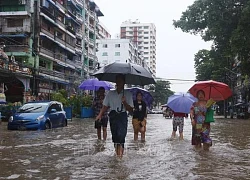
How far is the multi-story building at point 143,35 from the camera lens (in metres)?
143

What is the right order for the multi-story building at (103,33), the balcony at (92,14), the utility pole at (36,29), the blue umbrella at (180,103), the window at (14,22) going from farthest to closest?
the multi-story building at (103,33) < the balcony at (92,14) < the utility pole at (36,29) < the window at (14,22) < the blue umbrella at (180,103)

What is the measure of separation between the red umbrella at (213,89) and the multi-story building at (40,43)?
2227 centimetres

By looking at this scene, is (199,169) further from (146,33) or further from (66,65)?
(146,33)

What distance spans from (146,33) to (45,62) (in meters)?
108

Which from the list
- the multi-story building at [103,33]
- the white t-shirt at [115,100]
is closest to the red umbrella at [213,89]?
the white t-shirt at [115,100]

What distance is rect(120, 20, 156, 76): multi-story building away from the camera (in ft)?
469

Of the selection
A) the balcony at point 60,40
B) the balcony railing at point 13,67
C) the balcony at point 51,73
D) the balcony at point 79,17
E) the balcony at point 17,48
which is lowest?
the balcony railing at point 13,67

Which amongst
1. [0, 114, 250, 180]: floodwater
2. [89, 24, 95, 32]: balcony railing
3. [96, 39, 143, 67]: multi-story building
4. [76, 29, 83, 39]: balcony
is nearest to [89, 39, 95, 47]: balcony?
[89, 24, 95, 32]: balcony railing

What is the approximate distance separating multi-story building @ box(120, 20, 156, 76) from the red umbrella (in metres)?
134

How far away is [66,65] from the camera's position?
4978 cm

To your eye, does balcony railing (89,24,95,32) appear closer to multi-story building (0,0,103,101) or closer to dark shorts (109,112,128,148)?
multi-story building (0,0,103,101)

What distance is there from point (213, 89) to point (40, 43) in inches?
1331

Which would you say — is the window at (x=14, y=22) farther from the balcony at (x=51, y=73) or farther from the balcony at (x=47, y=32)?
the balcony at (x=51, y=73)

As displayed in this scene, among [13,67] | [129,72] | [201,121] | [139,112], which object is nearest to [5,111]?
[13,67]
